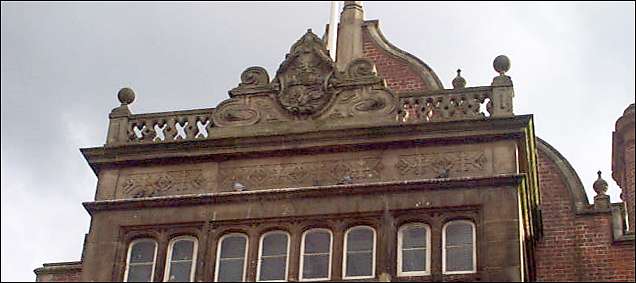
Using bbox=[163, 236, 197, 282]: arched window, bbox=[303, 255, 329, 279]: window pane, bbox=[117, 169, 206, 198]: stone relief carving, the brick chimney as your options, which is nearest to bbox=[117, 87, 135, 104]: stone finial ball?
bbox=[117, 169, 206, 198]: stone relief carving

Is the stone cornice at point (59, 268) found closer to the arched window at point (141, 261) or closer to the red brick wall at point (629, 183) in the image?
the arched window at point (141, 261)

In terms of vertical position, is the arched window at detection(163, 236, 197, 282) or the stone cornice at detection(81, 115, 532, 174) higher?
the stone cornice at detection(81, 115, 532, 174)

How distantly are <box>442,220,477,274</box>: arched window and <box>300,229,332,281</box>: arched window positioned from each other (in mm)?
1804

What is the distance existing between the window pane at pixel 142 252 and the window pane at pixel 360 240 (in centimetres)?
317

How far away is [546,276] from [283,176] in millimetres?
5418

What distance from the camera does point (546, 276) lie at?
24.9 metres

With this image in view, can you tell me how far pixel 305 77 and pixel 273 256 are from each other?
3484 millimetres

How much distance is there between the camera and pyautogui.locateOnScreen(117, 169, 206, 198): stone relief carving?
23000mm

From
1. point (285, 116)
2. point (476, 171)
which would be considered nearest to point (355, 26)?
point (285, 116)

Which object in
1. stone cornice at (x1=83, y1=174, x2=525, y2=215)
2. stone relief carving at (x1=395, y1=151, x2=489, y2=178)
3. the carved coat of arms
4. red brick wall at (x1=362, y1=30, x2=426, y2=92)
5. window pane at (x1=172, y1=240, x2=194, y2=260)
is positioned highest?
red brick wall at (x1=362, y1=30, x2=426, y2=92)

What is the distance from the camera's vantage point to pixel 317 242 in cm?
2184

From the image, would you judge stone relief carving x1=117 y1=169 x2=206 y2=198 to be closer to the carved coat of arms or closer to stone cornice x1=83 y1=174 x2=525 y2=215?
stone cornice x1=83 y1=174 x2=525 y2=215

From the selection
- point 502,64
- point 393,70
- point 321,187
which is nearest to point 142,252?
point 321,187

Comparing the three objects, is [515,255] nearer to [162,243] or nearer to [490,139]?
[490,139]
